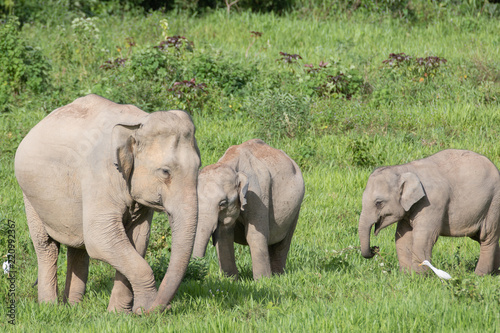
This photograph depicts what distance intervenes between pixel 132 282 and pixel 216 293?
1086 millimetres

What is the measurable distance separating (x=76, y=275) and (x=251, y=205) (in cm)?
181

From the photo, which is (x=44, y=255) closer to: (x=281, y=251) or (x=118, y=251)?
(x=118, y=251)

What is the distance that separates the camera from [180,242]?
5289 mm

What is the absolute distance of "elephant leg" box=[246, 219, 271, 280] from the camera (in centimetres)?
743

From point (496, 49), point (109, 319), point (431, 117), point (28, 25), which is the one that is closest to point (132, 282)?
point (109, 319)

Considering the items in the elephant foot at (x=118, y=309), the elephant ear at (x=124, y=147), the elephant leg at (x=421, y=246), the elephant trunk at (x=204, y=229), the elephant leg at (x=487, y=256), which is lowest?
the elephant leg at (x=487, y=256)

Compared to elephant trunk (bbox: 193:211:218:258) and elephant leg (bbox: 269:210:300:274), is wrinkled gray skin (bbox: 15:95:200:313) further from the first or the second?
elephant leg (bbox: 269:210:300:274)

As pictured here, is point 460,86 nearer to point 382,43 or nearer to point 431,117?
point 431,117

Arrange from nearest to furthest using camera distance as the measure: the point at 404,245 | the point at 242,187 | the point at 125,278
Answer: the point at 125,278
the point at 242,187
the point at 404,245

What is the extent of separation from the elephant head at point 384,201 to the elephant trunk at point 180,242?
8.97 feet

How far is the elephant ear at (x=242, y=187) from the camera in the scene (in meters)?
7.00

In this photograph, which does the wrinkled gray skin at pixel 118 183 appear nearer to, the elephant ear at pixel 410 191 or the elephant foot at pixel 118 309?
the elephant foot at pixel 118 309

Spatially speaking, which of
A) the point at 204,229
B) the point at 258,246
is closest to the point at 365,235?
the point at 258,246

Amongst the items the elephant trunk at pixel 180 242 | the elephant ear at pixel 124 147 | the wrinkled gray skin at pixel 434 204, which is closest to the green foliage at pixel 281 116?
the wrinkled gray skin at pixel 434 204
